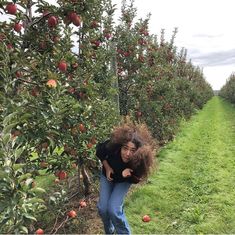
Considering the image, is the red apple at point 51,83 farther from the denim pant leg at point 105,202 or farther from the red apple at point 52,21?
the denim pant leg at point 105,202

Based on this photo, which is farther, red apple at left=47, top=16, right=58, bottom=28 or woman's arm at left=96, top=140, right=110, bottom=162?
woman's arm at left=96, top=140, right=110, bottom=162

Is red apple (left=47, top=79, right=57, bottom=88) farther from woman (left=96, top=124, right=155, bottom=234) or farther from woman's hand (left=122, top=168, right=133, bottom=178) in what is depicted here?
woman's hand (left=122, top=168, right=133, bottom=178)

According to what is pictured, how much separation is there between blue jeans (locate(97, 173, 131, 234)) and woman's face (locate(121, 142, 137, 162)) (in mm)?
286

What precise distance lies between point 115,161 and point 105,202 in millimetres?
467

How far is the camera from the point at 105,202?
414 cm

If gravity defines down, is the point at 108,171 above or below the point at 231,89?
below

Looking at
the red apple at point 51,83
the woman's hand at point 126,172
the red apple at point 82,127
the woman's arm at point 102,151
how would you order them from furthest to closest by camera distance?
the red apple at point 82,127 < the woman's arm at point 102,151 < the woman's hand at point 126,172 < the red apple at point 51,83

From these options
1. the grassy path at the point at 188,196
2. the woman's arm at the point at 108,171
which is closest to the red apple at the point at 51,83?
the woman's arm at the point at 108,171

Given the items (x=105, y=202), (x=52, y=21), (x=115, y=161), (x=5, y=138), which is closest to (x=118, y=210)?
(x=105, y=202)

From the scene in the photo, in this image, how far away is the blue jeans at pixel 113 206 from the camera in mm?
4012

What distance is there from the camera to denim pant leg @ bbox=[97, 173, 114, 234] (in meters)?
4.13

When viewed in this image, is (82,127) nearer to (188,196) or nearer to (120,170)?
(120,170)

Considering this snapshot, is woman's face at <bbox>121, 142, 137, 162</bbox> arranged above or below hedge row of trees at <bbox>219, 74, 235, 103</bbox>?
below

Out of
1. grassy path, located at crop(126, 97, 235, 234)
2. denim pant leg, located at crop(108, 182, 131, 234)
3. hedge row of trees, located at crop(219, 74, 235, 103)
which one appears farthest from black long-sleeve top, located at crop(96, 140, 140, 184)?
hedge row of trees, located at crop(219, 74, 235, 103)
